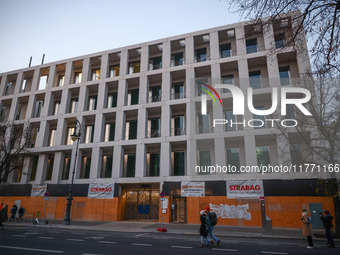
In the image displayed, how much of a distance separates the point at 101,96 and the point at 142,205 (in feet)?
43.1

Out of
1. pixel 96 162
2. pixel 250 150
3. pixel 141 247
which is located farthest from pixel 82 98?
pixel 141 247

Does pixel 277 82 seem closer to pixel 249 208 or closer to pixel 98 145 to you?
pixel 249 208

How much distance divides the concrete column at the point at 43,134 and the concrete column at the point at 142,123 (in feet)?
39.8

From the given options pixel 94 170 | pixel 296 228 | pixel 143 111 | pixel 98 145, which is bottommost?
pixel 296 228

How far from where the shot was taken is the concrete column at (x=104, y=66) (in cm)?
2714

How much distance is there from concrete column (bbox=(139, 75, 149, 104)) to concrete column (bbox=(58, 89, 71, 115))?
969 cm

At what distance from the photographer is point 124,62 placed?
26.9 m

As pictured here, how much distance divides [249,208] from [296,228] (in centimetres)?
354

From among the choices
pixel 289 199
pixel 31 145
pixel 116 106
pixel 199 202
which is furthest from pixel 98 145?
pixel 289 199

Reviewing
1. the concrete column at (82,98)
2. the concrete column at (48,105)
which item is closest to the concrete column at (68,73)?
the concrete column at (82,98)

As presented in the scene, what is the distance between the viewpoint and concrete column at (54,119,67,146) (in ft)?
85.1

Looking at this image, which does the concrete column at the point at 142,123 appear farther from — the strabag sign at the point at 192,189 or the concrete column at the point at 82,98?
the concrete column at the point at 82,98

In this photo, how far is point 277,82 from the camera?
67.4 feet

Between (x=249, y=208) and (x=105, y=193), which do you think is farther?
(x=105, y=193)
